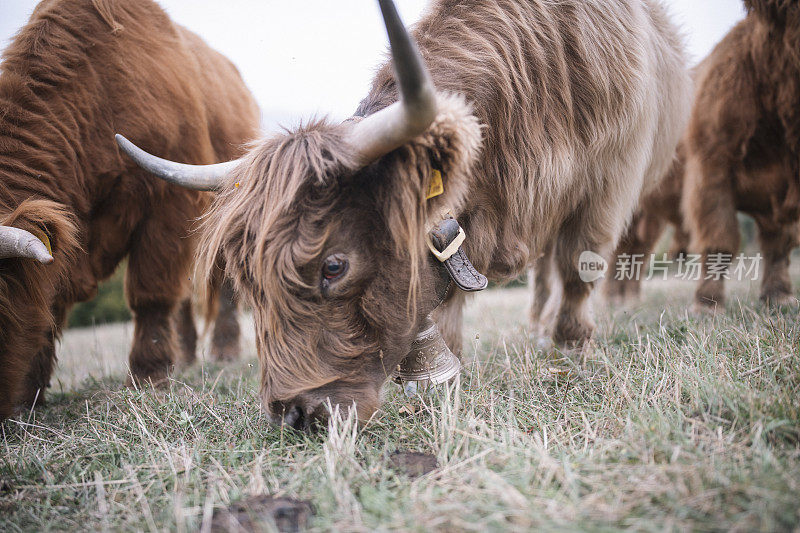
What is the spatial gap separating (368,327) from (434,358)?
0.63 meters

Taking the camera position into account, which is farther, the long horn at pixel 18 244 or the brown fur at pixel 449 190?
the long horn at pixel 18 244

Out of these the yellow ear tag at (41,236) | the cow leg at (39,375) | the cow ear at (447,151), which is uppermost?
the cow ear at (447,151)

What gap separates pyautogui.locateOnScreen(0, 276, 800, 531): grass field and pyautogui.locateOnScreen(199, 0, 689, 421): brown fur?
369mm

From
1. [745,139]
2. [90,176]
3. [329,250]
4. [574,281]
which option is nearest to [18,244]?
[90,176]

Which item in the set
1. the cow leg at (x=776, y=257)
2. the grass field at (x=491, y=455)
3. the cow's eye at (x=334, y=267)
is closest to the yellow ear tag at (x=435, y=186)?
the cow's eye at (x=334, y=267)

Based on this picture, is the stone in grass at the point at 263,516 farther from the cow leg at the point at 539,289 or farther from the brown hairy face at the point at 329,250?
the cow leg at the point at 539,289

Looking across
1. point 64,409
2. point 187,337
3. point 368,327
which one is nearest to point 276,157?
point 368,327

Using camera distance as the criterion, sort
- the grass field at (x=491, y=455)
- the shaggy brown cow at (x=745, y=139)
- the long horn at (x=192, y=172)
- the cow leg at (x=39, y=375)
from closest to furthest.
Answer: the grass field at (x=491, y=455)
the long horn at (x=192, y=172)
the cow leg at (x=39, y=375)
the shaggy brown cow at (x=745, y=139)

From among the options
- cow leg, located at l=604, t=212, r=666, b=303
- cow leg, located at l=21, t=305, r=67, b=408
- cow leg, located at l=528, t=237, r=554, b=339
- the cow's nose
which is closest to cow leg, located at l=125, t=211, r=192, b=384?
cow leg, located at l=21, t=305, r=67, b=408

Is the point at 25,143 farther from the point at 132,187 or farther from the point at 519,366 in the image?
the point at 519,366

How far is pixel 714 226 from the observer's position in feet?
16.2

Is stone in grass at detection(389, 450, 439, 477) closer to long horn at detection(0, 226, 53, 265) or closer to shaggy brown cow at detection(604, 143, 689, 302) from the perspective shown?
long horn at detection(0, 226, 53, 265)

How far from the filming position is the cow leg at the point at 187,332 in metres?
6.01

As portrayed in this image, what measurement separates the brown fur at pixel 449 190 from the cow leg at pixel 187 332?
3467 mm
